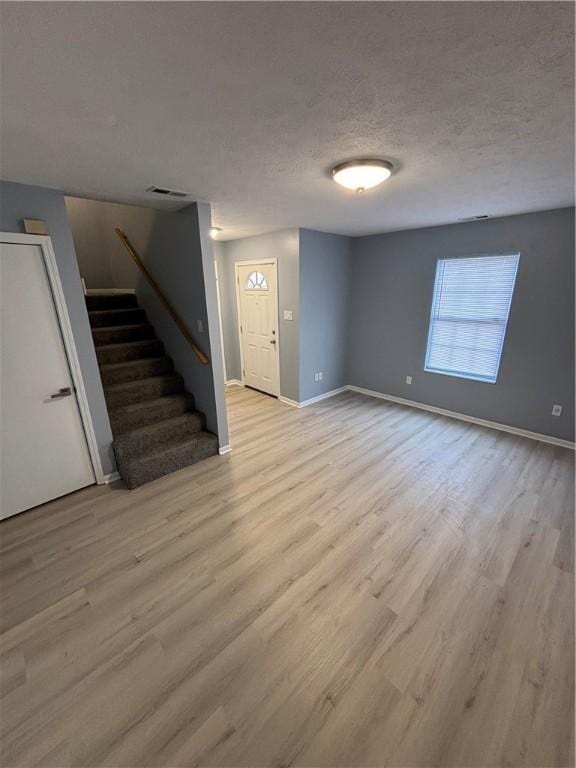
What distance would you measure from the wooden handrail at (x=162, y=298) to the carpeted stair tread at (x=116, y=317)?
23.3 inches

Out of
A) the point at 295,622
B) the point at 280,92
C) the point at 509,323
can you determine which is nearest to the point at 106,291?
the point at 280,92

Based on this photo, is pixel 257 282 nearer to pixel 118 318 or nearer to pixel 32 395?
pixel 118 318

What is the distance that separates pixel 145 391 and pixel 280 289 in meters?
2.25

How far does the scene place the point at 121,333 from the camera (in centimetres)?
373

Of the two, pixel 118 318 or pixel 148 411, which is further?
pixel 118 318

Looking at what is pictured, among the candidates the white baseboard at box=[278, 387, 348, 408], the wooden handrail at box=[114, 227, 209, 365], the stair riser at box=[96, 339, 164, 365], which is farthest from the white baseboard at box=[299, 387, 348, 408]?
the stair riser at box=[96, 339, 164, 365]

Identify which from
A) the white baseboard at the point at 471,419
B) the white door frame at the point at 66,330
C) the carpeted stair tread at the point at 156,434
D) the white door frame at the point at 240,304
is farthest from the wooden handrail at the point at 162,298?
the white baseboard at the point at 471,419

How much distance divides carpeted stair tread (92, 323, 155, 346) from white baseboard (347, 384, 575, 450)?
10.8ft

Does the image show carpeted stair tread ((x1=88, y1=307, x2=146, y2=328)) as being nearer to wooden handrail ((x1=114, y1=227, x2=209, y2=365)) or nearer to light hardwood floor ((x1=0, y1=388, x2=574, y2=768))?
wooden handrail ((x1=114, y1=227, x2=209, y2=365))

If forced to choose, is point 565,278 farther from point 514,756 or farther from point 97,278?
point 97,278

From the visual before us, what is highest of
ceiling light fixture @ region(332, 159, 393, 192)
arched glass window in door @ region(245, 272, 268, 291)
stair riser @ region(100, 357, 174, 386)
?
ceiling light fixture @ region(332, 159, 393, 192)

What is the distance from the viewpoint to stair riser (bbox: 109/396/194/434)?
3.03m

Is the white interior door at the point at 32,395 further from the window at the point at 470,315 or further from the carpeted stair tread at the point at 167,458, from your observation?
the window at the point at 470,315

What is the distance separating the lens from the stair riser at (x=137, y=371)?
10.9ft
